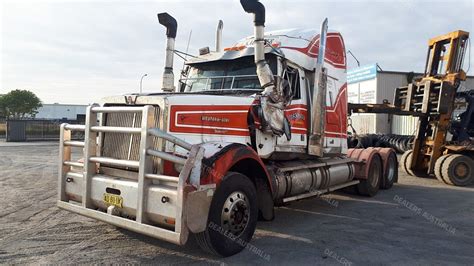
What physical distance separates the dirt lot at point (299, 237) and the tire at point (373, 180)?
1.96 feet

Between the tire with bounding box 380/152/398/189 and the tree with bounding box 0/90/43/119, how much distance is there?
74000mm

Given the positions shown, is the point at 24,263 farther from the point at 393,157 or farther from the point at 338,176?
the point at 393,157

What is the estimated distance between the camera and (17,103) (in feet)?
238

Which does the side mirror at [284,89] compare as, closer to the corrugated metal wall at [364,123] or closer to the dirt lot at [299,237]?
the dirt lot at [299,237]

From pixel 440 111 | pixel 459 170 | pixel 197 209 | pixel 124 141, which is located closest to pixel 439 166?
pixel 459 170

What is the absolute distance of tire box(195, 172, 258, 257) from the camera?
4.80 meters

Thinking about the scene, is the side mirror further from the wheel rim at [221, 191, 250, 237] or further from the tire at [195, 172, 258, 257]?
the wheel rim at [221, 191, 250, 237]

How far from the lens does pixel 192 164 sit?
440 cm

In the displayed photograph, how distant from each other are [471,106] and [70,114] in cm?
11228

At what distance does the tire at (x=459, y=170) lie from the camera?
11805 millimetres

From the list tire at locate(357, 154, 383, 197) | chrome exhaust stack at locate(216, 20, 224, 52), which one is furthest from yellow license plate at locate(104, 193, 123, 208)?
tire at locate(357, 154, 383, 197)

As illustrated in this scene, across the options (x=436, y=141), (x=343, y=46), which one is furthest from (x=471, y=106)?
(x=343, y=46)

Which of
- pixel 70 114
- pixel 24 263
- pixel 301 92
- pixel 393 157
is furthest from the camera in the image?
pixel 70 114

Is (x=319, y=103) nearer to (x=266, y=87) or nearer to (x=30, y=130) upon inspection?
(x=266, y=87)
